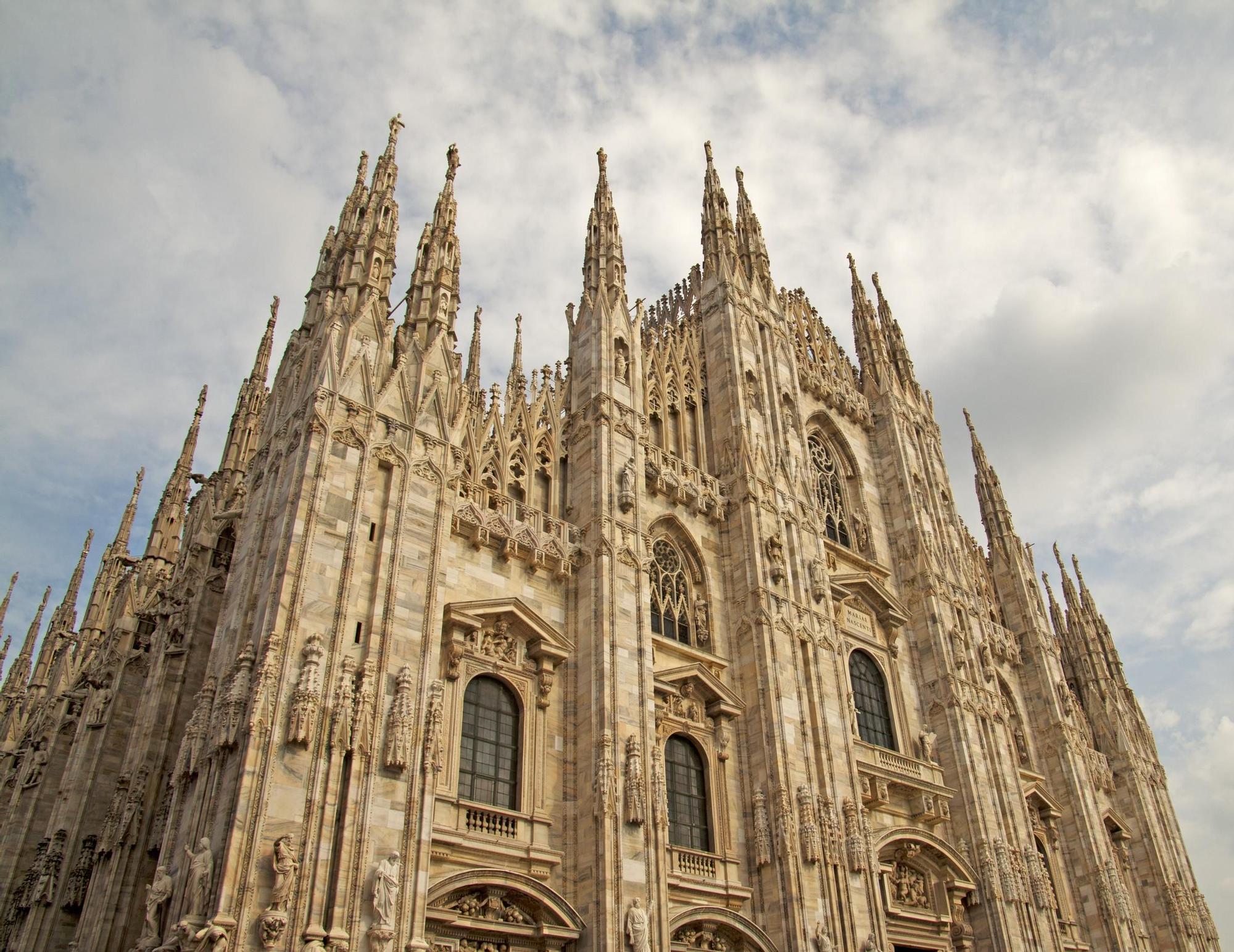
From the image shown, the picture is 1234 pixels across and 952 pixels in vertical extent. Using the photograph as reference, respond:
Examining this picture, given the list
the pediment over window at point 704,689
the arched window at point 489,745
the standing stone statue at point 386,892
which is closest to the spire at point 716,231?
the pediment over window at point 704,689

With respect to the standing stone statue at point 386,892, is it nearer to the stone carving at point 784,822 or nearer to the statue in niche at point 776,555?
the stone carving at point 784,822

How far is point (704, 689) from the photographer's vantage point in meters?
22.7

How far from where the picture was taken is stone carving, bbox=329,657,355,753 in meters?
15.3

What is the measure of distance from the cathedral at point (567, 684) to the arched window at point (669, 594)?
93mm

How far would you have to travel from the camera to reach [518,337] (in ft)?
92.9

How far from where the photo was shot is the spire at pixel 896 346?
126 ft

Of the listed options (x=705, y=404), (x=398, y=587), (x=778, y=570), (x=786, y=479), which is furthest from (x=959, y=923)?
(x=398, y=587)

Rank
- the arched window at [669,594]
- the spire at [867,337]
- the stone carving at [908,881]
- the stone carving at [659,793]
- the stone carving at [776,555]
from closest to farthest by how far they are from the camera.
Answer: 1. the stone carving at [659,793]
2. the arched window at [669,594]
3. the stone carving at [908,881]
4. the stone carving at [776,555]
5. the spire at [867,337]

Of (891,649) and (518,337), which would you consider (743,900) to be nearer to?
(891,649)

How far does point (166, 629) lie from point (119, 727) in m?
3.26

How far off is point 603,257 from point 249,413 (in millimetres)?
12049

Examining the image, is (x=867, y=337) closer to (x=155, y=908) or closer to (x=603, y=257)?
(x=603, y=257)

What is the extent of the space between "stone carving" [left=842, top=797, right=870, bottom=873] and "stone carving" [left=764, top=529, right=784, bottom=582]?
5686mm

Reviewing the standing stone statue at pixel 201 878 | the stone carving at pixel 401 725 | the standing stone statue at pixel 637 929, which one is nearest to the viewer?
the standing stone statue at pixel 201 878
